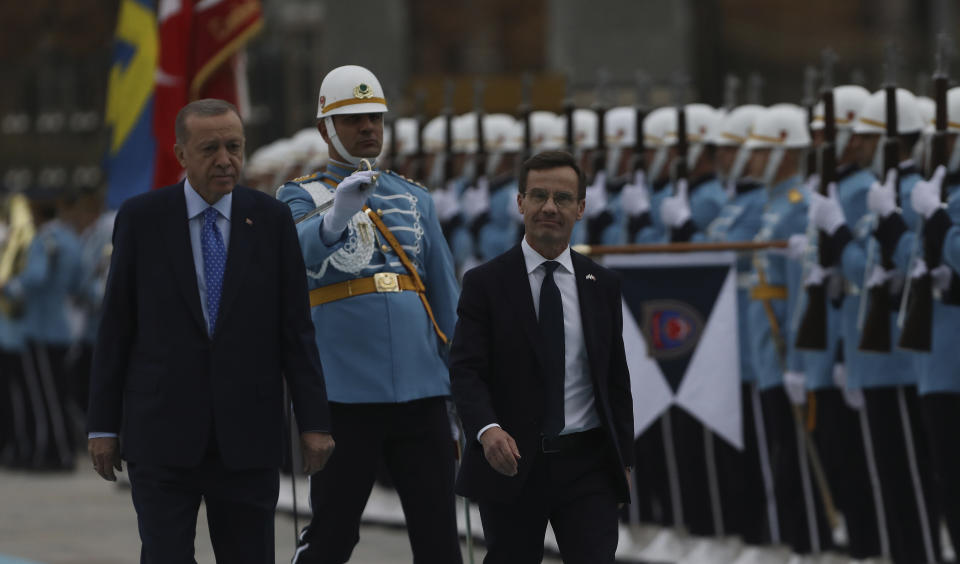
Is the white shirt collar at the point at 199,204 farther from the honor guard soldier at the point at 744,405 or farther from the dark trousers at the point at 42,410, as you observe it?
the dark trousers at the point at 42,410

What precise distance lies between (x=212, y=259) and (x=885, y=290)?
381 cm

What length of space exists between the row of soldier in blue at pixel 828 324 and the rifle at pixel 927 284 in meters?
0.10

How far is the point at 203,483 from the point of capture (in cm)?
623

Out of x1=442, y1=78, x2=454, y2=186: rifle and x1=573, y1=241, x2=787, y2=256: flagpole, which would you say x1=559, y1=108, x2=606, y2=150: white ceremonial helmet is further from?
x1=573, y1=241, x2=787, y2=256: flagpole

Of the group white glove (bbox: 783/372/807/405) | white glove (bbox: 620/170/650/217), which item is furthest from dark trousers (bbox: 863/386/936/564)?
white glove (bbox: 620/170/650/217)

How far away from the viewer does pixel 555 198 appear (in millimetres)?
6285

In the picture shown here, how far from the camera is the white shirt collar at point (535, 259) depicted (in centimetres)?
635

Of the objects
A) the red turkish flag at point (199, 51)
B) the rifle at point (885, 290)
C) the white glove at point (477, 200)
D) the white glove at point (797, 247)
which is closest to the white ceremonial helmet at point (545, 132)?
the white glove at point (477, 200)

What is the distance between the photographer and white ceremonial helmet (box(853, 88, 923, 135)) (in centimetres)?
936

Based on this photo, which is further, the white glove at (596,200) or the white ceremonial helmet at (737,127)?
the white glove at (596,200)

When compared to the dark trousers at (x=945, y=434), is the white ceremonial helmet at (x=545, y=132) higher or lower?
higher

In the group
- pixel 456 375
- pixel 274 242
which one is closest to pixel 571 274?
pixel 456 375

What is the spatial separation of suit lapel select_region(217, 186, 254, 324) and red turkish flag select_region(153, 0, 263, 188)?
19.3 feet

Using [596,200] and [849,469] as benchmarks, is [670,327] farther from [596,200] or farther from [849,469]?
[596,200]
